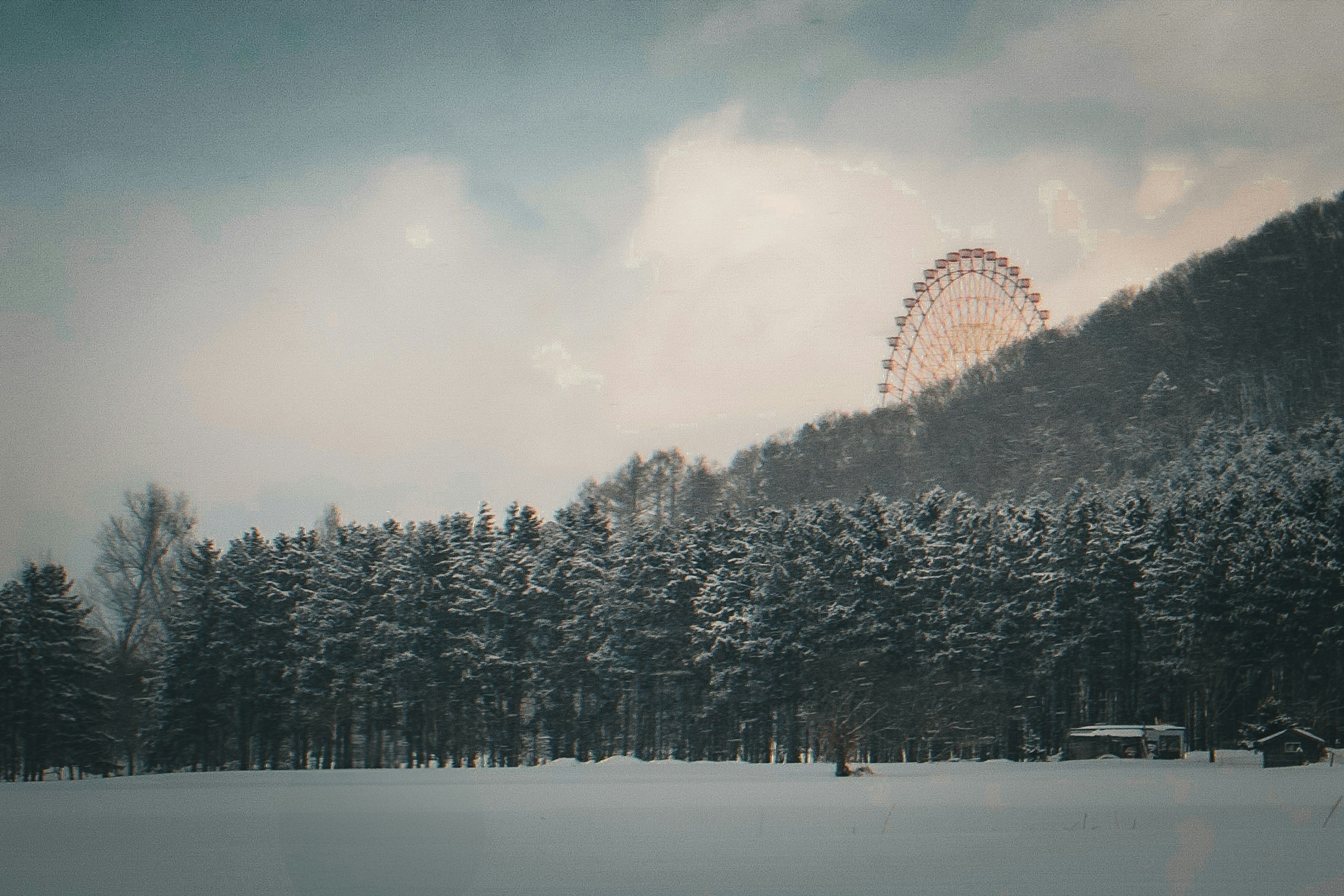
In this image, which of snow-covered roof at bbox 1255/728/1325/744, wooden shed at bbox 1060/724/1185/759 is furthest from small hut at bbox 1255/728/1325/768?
wooden shed at bbox 1060/724/1185/759

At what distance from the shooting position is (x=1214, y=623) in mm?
59094

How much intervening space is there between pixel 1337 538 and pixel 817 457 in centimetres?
8144

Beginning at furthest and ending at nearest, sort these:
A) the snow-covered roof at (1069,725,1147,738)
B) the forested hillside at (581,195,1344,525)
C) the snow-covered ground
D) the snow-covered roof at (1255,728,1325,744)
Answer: the forested hillside at (581,195,1344,525)
the snow-covered roof at (1069,725,1147,738)
the snow-covered roof at (1255,728,1325,744)
the snow-covered ground

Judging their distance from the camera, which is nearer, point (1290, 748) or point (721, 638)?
point (1290, 748)

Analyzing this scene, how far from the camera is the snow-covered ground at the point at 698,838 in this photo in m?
19.2

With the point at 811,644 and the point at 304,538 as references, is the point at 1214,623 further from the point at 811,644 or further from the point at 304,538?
the point at 304,538

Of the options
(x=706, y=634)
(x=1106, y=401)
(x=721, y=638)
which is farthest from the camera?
(x=1106, y=401)

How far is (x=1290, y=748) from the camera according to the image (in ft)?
170

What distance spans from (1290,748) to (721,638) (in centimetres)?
2719

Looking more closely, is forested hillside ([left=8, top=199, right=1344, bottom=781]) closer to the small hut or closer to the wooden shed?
the wooden shed

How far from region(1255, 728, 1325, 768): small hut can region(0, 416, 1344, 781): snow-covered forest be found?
5.72m

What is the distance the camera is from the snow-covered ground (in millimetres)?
19188

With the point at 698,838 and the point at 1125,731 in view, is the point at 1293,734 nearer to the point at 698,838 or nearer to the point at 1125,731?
the point at 1125,731

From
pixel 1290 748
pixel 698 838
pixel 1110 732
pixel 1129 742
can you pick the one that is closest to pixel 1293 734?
pixel 1290 748
